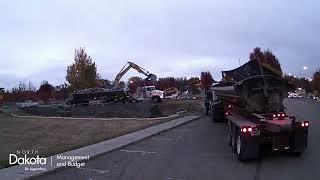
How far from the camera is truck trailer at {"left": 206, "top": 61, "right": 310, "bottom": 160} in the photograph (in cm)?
1539

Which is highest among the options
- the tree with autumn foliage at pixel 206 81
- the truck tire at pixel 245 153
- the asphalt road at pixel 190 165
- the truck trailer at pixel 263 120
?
the tree with autumn foliage at pixel 206 81

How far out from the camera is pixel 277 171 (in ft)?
44.4

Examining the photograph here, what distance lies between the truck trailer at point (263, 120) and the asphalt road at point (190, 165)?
1.37 ft

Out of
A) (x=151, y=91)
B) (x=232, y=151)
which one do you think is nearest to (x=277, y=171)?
(x=232, y=151)

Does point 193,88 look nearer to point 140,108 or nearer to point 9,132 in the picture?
point 140,108

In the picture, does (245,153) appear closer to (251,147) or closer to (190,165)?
(251,147)

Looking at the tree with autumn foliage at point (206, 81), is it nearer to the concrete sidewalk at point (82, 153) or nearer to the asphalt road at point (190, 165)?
the concrete sidewalk at point (82, 153)

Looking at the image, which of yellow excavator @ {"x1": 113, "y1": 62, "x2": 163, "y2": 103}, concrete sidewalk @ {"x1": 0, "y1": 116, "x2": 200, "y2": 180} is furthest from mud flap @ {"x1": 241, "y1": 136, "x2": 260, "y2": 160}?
yellow excavator @ {"x1": 113, "y1": 62, "x2": 163, "y2": 103}

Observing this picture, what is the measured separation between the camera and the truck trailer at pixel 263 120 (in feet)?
50.5

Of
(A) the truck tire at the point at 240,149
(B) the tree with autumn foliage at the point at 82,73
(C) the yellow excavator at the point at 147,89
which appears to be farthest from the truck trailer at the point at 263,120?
(B) the tree with autumn foliage at the point at 82,73

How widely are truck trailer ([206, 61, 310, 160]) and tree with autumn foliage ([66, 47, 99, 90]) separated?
72.4 meters

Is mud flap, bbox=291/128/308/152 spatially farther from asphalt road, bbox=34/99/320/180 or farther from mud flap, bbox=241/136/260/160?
mud flap, bbox=241/136/260/160

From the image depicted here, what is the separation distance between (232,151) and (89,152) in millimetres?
5054

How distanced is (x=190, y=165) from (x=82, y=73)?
257 feet
